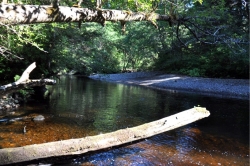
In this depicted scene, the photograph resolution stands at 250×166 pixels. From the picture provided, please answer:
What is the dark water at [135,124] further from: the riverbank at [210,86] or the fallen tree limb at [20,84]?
the riverbank at [210,86]

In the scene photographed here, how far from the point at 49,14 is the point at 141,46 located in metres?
29.9

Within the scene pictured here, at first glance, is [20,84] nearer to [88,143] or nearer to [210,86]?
[88,143]

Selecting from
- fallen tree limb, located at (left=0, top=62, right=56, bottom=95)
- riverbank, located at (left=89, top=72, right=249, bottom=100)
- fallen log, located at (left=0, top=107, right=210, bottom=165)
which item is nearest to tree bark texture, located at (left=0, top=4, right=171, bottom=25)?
fallen tree limb, located at (left=0, top=62, right=56, bottom=95)

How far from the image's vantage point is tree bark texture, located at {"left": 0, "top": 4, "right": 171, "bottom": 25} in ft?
7.52

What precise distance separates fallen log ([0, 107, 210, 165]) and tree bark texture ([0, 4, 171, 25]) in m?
2.77

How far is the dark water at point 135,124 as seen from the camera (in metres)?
6.15

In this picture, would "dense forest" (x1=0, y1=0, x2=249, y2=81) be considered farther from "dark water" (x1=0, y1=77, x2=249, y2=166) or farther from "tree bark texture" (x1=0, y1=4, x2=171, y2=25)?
"dark water" (x1=0, y1=77, x2=249, y2=166)

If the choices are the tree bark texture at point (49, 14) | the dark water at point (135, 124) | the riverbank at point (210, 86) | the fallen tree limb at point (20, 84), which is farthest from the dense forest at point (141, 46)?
the dark water at point (135, 124)


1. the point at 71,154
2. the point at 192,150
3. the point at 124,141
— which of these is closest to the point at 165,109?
the point at 192,150

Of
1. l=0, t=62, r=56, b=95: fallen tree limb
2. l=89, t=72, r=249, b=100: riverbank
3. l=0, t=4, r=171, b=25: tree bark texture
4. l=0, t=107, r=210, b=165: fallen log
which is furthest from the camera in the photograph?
l=89, t=72, r=249, b=100: riverbank

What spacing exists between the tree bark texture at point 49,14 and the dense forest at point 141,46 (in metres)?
1.44

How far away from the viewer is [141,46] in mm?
32062

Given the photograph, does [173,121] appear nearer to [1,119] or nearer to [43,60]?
[1,119]

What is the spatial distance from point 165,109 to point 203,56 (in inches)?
595
